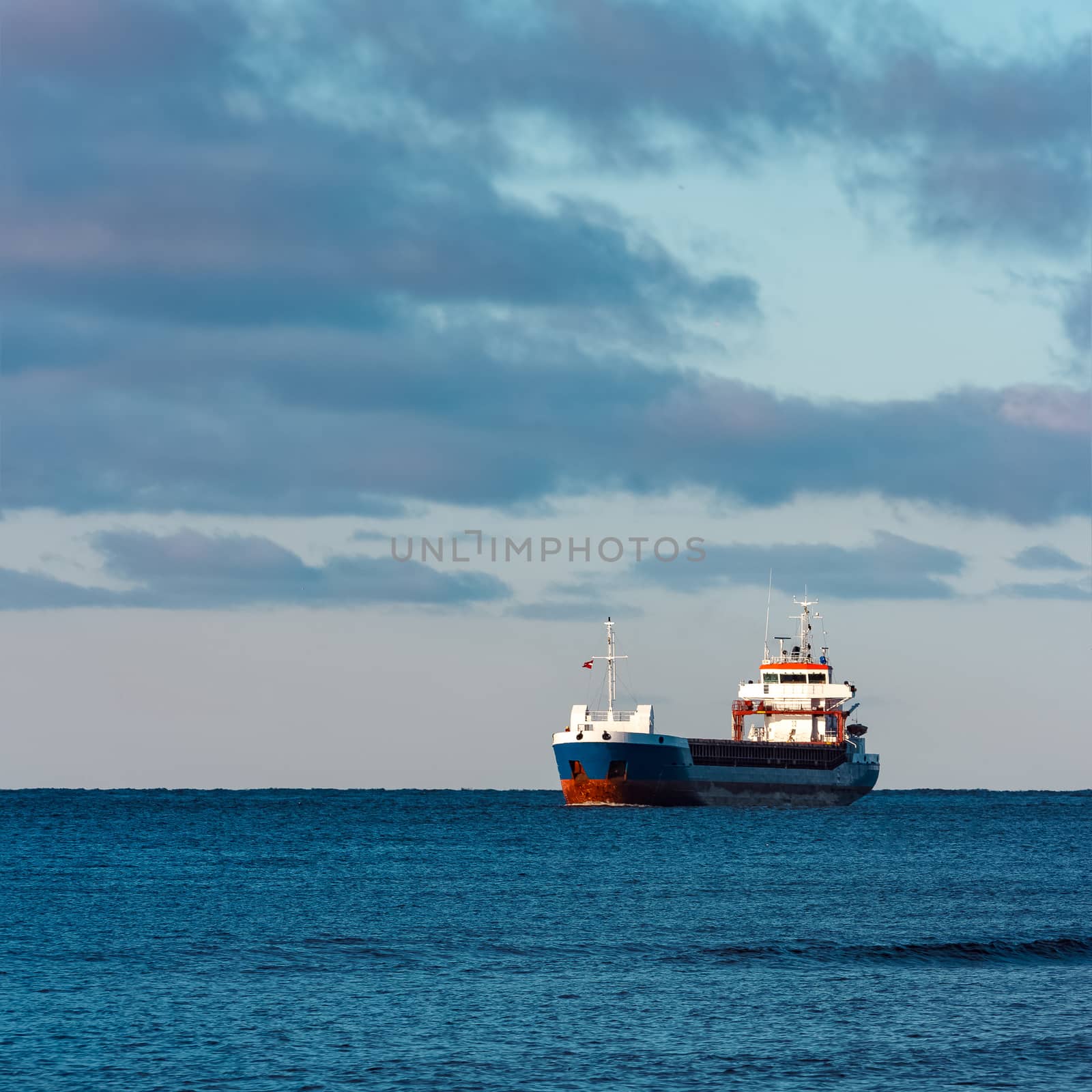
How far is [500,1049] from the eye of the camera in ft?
114

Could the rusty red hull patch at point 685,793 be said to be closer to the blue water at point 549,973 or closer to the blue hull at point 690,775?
the blue hull at point 690,775

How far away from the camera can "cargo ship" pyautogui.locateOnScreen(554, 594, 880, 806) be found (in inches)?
5330

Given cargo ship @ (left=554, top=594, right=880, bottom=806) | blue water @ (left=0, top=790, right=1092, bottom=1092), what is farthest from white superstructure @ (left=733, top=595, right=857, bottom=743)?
blue water @ (left=0, top=790, right=1092, bottom=1092)

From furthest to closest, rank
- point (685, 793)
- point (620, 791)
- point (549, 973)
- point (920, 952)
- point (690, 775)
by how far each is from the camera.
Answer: point (685, 793), point (690, 775), point (620, 791), point (920, 952), point (549, 973)

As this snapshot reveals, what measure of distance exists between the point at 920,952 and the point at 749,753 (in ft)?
342

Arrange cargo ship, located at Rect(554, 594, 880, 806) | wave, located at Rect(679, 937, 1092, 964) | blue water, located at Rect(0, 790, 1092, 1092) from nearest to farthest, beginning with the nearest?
blue water, located at Rect(0, 790, 1092, 1092)
wave, located at Rect(679, 937, 1092, 964)
cargo ship, located at Rect(554, 594, 880, 806)

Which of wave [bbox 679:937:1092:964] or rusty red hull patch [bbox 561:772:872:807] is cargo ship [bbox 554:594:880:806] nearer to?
→ rusty red hull patch [bbox 561:772:872:807]

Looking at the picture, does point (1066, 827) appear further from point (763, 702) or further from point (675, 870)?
point (675, 870)

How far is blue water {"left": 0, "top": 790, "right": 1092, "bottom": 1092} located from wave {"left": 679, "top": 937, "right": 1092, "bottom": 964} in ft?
0.59

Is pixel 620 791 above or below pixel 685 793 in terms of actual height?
above

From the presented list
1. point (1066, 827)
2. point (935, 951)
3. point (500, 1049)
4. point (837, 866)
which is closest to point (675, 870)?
point (837, 866)

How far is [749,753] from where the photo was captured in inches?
6024

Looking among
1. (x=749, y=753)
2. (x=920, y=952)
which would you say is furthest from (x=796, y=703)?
(x=920, y=952)

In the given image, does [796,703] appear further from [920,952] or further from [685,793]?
[920,952]
